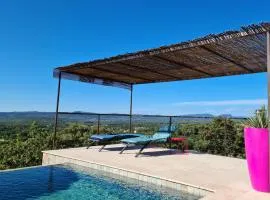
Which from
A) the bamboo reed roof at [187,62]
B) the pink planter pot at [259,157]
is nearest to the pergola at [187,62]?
the bamboo reed roof at [187,62]

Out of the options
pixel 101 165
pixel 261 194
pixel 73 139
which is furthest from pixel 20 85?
pixel 261 194

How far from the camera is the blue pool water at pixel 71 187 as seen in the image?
193 inches

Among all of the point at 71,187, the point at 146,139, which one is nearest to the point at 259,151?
the point at 71,187

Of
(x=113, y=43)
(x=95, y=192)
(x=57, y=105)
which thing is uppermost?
(x=113, y=43)

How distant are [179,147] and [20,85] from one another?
4766cm

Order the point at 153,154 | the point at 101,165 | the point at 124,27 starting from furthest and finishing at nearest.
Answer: the point at 124,27
the point at 153,154
the point at 101,165

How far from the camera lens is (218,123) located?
930cm

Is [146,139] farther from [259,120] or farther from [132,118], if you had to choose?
[259,120]

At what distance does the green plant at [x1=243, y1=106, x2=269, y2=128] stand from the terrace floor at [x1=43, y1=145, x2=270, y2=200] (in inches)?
39.6

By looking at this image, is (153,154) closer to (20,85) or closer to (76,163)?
(76,163)

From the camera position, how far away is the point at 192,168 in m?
6.25

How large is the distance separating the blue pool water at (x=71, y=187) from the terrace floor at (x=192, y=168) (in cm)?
40

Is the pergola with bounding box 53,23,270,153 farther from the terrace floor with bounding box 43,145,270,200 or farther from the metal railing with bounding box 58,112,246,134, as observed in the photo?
the terrace floor with bounding box 43,145,270,200

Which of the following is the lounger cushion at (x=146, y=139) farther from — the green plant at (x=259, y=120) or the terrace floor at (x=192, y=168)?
the green plant at (x=259, y=120)
